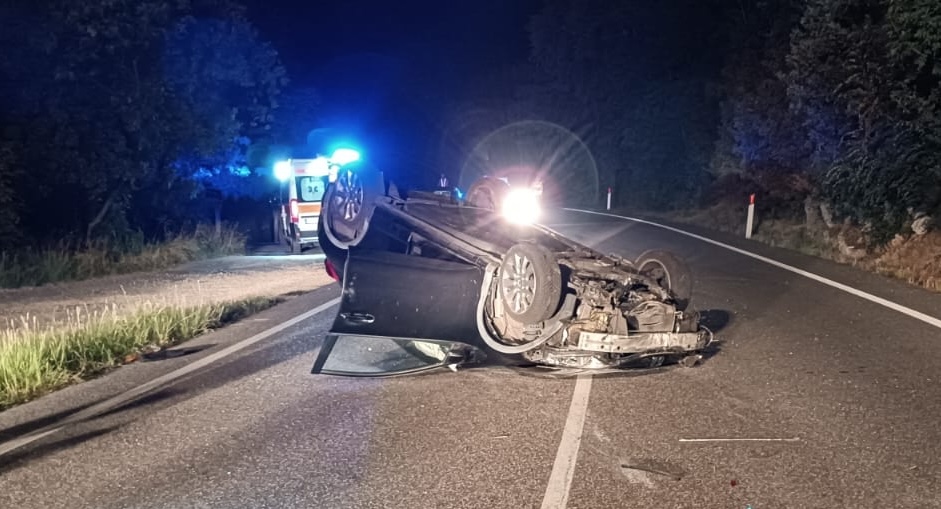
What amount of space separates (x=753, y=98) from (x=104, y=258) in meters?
17.7

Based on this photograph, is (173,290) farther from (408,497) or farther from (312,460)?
(408,497)

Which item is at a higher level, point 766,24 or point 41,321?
point 766,24

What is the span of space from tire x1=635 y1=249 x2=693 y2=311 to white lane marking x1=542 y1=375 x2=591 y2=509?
1.25m

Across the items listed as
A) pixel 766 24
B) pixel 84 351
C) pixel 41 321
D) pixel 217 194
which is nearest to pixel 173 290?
pixel 41 321

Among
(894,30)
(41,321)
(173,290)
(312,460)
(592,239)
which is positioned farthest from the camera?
(592,239)

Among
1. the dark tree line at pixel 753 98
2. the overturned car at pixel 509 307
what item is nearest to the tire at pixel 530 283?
the overturned car at pixel 509 307

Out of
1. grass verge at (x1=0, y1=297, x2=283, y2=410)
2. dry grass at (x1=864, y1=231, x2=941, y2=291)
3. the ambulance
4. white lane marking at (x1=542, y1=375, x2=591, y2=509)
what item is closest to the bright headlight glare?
white lane marking at (x1=542, y1=375, x2=591, y2=509)

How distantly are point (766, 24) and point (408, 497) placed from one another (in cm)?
2553

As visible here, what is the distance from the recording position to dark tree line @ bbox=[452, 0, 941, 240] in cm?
1447

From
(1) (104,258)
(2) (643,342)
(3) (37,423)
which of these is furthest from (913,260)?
(1) (104,258)

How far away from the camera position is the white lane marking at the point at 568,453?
4164mm

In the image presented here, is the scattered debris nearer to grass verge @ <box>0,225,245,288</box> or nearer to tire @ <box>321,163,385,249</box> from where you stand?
tire @ <box>321,163,385,249</box>

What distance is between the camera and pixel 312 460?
15.6ft

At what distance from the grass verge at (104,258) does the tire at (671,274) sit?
10591mm
